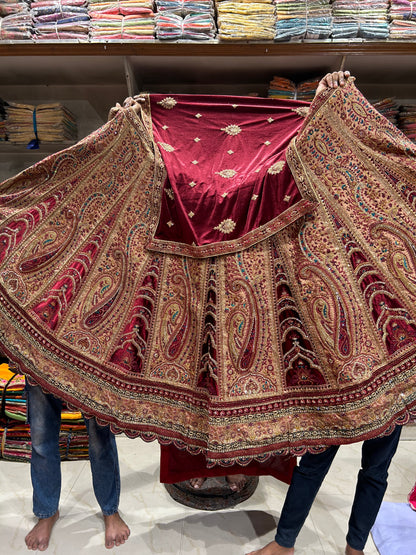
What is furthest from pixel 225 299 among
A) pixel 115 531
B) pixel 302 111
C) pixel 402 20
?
pixel 402 20

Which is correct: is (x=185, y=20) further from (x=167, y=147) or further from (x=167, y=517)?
(x=167, y=517)

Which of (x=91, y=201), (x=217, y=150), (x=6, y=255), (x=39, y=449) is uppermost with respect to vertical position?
(x=217, y=150)

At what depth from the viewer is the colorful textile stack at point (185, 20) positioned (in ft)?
7.54

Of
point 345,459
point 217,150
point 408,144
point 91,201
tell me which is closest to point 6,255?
point 91,201

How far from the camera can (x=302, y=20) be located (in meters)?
2.29

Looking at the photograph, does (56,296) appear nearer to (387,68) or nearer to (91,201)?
(91,201)

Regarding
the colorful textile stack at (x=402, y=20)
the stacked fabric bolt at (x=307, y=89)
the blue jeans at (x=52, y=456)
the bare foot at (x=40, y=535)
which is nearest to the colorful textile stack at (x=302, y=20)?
the stacked fabric bolt at (x=307, y=89)

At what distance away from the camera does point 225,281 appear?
1.42m

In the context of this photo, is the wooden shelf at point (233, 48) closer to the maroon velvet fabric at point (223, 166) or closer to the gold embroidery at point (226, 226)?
the maroon velvet fabric at point (223, 166)

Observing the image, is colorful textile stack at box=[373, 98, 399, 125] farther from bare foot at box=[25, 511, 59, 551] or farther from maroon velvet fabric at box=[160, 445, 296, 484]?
bare foot at box=[25, 511, 59, 551]

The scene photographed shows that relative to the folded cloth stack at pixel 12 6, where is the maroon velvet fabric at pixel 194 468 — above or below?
below

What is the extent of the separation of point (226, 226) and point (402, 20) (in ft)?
6.36

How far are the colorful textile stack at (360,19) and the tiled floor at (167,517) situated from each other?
8.22 feet

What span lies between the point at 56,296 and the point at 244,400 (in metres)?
0.75
